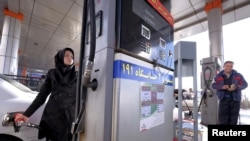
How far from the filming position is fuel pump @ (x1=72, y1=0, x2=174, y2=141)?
101 centimetres

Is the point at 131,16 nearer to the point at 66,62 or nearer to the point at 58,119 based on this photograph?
the point at 66,62

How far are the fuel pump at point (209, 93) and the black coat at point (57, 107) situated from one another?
161 inches

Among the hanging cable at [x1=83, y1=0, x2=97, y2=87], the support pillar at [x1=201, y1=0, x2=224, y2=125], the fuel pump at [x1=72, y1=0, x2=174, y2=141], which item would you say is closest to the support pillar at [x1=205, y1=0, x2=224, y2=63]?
the support pillar at [x1=201, y1=0, x2=224, y2=125]

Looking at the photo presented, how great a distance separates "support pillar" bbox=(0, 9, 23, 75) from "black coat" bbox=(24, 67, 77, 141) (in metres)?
5.71

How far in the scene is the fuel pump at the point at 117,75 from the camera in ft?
3.33

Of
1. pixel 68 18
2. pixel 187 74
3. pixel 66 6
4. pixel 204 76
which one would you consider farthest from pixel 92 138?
pixel 68 18

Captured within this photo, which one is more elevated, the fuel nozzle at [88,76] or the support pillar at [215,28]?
the support pillar at [215,28]

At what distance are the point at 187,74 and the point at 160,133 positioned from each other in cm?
169

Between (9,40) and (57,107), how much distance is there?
604 centimetres

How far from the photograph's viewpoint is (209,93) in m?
4.73

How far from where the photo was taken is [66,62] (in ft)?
5.73

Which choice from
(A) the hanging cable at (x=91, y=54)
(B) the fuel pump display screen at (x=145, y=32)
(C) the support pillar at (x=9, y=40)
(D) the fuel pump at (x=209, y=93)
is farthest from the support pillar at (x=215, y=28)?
(C) the support pillar at (x=9, y=40)

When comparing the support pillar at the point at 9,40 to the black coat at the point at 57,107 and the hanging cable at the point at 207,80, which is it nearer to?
the black coat at the point at 57,107

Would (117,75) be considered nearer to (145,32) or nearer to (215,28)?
(145,32)
